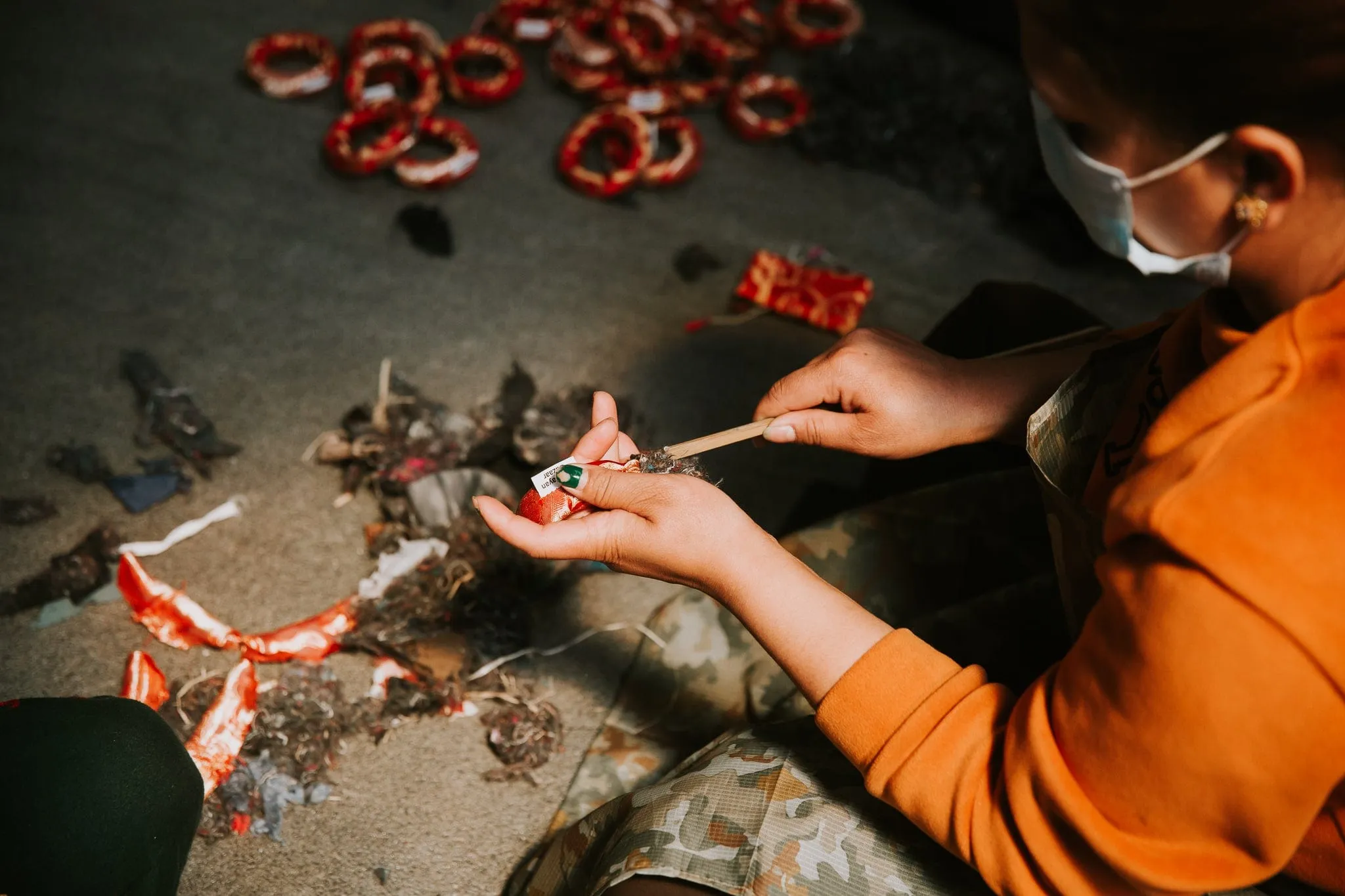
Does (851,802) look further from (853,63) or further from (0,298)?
(853,63)

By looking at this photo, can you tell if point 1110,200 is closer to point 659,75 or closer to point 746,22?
point 659,75

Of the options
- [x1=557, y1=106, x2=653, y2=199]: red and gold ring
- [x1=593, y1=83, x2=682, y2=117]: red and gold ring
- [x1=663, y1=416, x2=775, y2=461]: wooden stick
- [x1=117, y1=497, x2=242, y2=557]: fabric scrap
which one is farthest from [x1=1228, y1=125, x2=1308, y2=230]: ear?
[x1=593, y1=83, x2=682, y2=117]: red and gold ring

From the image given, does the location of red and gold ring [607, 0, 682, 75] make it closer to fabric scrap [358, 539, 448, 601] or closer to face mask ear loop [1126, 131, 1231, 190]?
fabric scrap [358, 539, 448, 601]

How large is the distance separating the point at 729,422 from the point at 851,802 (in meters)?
0.94

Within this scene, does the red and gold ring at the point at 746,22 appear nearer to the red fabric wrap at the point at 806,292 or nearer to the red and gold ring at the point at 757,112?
the red and gold ring at the point at 757,112

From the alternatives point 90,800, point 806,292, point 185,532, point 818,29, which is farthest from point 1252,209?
point 818,29

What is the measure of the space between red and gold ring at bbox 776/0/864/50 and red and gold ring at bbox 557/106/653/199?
561 millimetres

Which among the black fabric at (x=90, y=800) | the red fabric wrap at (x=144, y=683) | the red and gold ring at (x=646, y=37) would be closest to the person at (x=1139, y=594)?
the black fabric at (x=90, y=800)

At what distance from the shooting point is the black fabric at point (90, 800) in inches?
31.4

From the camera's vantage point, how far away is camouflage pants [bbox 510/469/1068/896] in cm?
77

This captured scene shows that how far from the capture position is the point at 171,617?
1300mm

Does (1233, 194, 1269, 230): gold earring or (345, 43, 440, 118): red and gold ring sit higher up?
(1233, 194, 1269, 230): gold earring

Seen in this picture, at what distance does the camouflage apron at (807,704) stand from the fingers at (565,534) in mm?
216

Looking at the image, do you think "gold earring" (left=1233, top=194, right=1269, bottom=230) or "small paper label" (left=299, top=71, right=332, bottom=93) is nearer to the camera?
"gold earring" (left=1233, top=194, right=1269, bottom=230)
